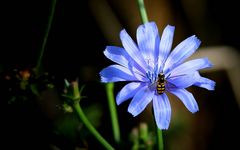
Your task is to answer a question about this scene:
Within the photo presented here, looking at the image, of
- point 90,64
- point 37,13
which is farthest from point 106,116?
point 37,13

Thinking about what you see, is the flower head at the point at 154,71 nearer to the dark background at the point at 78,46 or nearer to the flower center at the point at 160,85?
the flower center at the point at 160,85

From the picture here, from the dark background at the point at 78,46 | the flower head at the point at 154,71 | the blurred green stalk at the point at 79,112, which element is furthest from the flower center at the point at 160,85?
the dark background at the point at 78,46

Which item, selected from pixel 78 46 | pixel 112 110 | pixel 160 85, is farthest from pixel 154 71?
pixel 78 46

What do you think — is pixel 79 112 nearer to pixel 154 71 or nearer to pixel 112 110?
pixel 112 110

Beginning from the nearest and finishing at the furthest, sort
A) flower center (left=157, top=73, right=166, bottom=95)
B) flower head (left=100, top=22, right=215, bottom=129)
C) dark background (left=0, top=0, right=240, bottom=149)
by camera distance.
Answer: flower head (left=100, top=22, right=215, bottom=129) < flower center (left=157, top=73, right=166, bottom=95) < dark background (left=0, top=0, right=240, bottom=149)

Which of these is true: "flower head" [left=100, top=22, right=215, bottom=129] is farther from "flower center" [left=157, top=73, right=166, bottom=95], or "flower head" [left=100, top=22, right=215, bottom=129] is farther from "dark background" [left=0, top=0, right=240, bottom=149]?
"dark background" [left=0, top=0, right=240, bottom=149]

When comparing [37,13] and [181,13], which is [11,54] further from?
[181,13]

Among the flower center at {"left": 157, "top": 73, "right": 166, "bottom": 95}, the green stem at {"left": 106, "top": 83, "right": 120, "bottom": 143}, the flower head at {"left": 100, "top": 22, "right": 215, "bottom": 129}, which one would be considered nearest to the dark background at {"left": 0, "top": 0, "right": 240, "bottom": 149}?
the green stem at {"left": 106, "top": 83, "right": 120, "bottom": 143}
